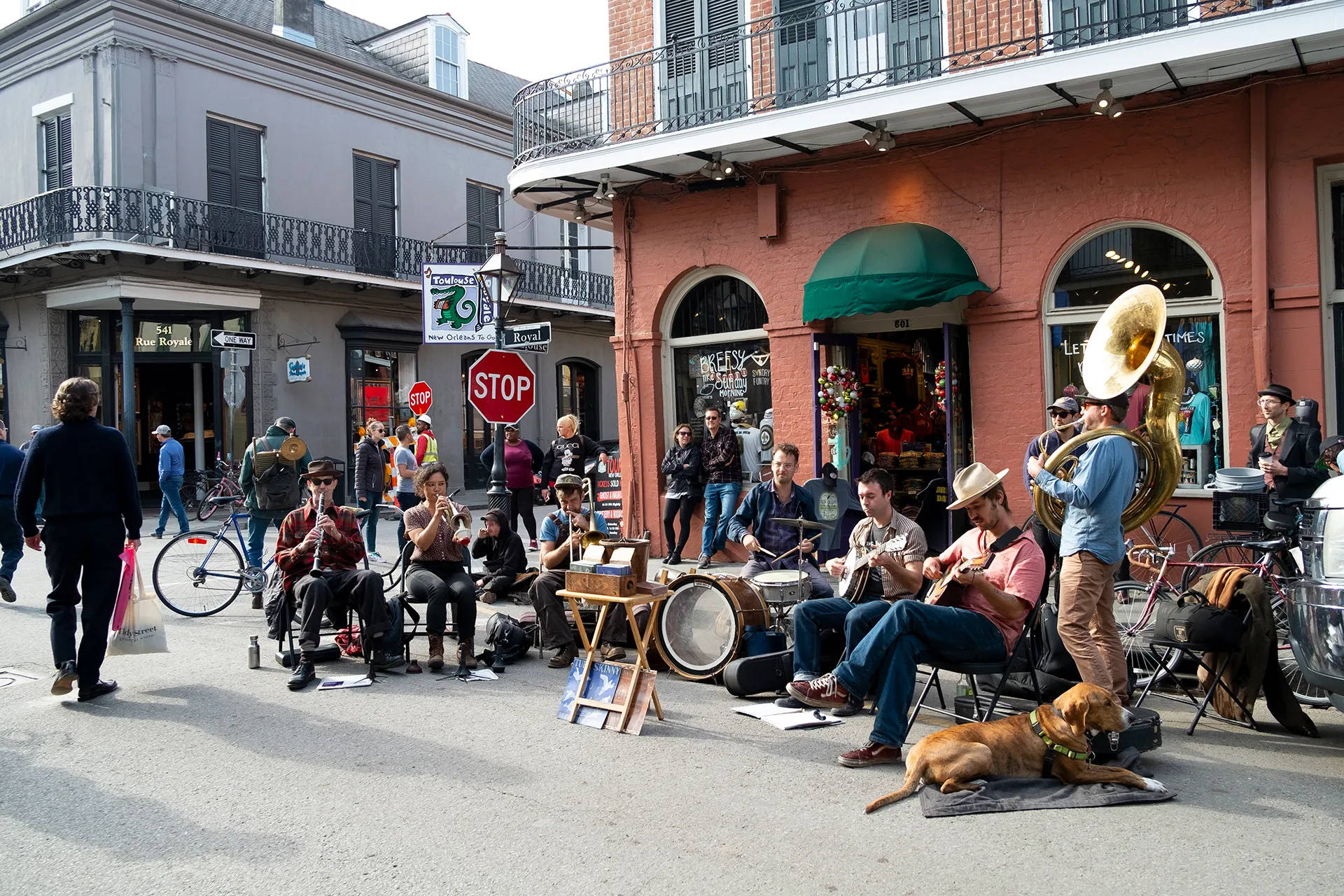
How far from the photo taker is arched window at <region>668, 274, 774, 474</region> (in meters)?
12.7

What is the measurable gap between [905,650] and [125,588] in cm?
523

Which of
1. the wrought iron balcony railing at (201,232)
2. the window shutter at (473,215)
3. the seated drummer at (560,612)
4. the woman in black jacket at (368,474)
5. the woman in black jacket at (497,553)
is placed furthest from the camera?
the window shutter at (473,215)

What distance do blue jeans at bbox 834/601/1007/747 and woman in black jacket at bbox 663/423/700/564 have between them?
6.96m

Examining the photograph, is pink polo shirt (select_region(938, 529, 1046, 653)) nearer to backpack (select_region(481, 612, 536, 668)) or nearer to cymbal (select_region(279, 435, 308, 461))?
backpack (select_region(481, 612, 536, 668))

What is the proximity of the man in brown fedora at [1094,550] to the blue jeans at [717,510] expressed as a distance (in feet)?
21.5

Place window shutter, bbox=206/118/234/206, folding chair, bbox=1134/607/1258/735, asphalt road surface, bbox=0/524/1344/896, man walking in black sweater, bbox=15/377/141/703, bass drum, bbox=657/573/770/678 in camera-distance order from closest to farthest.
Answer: asphalt road surface, bbox=0/524/1344/896, folding chair, bbox=1134/607/1258/735, man walking in black sweater, bbox=15/377/141/703, bass drum, bbox=657/573/770/678, window shutter, bbox=206/118/234/206

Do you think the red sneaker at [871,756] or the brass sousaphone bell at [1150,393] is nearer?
the red sneaker at [871,756]

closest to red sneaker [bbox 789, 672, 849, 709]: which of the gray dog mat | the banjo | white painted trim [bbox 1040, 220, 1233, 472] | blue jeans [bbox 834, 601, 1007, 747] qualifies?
blue jeans [bbox 834, 601, 1007, 747]

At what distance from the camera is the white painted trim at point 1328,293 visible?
918 cm

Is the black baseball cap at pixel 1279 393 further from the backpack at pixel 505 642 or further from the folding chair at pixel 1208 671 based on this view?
the backpack at pixel 505 642

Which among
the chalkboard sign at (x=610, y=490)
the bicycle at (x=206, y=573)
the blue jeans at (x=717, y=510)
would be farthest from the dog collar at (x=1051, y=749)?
the chalkboard sign at (x=610, y=490)

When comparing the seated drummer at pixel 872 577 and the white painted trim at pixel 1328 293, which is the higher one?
the white painted trim at pixel 1328 293

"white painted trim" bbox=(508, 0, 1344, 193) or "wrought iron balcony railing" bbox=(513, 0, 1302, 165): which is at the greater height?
"wrought iron balcony railing" bbox=(513, 0, 1302, 165)


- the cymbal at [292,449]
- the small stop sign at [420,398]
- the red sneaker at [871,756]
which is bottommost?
the red sneaker at [871,756]
